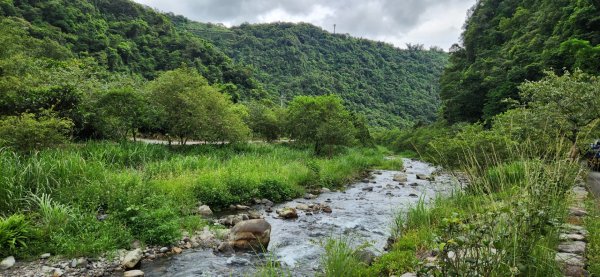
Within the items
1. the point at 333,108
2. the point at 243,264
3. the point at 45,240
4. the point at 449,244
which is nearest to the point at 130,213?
the point at 45,240

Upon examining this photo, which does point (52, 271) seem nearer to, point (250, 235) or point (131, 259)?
point (131, 259)

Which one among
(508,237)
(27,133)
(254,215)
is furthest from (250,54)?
(508,237)

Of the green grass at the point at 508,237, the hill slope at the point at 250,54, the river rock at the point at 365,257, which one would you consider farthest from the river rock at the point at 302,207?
the hill slope at the point at 250,54

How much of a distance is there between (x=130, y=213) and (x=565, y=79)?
565 inches

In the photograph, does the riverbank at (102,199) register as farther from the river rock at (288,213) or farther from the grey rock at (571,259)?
the grey rock at (571,259)

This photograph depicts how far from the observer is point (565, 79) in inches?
466

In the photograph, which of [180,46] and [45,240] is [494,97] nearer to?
[45,240]

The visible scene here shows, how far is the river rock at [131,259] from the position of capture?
7805 millimetres

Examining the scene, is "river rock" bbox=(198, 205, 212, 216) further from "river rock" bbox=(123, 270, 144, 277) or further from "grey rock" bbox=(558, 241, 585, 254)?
"grey rock" bbox=(558, 241, 585, 254)

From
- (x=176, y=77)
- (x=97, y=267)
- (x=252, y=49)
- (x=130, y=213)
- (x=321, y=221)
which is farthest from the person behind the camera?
(x=252, y=49)

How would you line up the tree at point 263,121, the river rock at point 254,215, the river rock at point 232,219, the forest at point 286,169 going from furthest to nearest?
the tree at point 263,121
the river rock at point 254,215
the river rock at point 232,219
the forest at point 286,169

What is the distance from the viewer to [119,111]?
66.9ft

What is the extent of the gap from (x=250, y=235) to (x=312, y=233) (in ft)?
7.92

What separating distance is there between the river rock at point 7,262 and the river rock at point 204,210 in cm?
565
